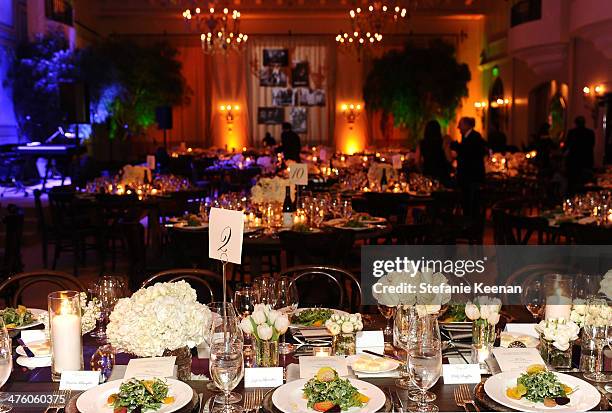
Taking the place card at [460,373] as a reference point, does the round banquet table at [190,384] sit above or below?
below

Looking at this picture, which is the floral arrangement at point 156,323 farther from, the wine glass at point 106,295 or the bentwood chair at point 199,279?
the bentwood chair at point 199,279

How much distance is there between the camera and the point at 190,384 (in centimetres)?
246

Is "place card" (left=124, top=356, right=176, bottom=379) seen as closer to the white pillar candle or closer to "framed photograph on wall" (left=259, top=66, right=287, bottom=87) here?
the white pillar candle

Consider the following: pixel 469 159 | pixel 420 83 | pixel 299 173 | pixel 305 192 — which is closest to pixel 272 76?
pixel 420 83

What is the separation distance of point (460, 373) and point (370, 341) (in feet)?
1.56

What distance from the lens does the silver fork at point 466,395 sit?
2279mm

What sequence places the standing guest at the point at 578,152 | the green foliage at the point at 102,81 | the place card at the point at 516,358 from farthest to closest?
the green foliage at the point at 102,81, the standing guest at the point at 578,152, the place card at the point at 516,358

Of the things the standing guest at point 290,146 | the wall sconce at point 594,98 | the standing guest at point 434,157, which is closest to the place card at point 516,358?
the standing guest at point 434,157

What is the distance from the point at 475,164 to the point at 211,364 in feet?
28.0

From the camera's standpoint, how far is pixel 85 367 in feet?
8.70

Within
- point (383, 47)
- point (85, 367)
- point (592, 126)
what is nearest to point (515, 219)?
point (85, 367)

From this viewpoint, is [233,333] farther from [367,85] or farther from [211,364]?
[367,85]

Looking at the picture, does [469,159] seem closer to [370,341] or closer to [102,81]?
[370,341]

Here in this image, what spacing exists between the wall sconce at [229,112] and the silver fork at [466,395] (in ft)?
72.2
